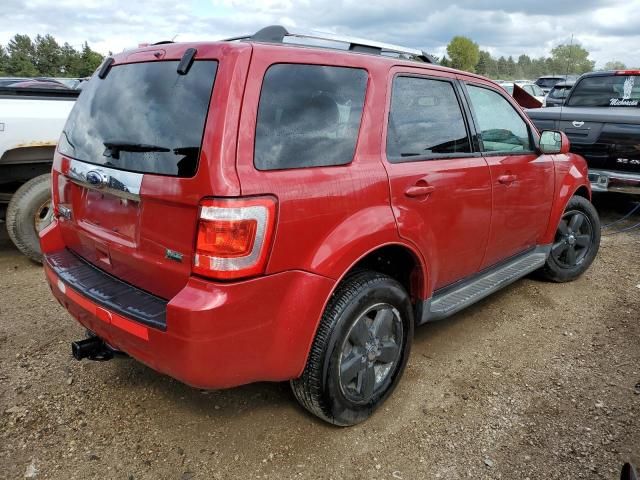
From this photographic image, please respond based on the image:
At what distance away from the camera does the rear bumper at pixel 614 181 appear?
19.1ft

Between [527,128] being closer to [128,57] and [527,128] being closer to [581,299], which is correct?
[581,299]

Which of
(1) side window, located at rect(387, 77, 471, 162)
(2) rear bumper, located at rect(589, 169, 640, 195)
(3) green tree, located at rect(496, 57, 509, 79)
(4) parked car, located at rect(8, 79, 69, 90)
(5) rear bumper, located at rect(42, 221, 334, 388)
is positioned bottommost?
(5) rear bumper, located at rect(42, 221, 334, 388)

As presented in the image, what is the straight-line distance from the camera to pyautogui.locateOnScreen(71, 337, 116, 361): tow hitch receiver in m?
2.54

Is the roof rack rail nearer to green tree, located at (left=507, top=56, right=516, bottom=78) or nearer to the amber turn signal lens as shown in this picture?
the amber turn signal lens

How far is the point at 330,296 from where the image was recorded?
231 centimetres

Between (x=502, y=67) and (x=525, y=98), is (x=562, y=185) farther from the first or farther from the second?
(x=502, y=67)

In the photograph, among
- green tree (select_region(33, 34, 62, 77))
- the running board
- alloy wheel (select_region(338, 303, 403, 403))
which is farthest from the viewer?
green tree (select_region(33, 34, 62, 77))

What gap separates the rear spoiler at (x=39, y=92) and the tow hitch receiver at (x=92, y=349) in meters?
3.16

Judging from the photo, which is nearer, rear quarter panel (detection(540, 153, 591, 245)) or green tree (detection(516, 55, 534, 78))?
rear quarter panel (detection(540, 153, 591, 245))

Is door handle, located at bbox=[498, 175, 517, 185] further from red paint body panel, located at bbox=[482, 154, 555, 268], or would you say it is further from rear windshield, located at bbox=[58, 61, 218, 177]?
rear windshield, located at bbox=[58, 61, 218, 177]

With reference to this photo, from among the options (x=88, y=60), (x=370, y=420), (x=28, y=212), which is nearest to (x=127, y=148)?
(x=370, y=420)

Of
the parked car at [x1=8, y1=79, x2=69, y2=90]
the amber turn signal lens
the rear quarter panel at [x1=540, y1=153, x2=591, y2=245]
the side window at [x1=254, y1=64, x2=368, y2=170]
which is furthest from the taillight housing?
the parked car at [x1=8, y1=79, x2=69, y2=90]

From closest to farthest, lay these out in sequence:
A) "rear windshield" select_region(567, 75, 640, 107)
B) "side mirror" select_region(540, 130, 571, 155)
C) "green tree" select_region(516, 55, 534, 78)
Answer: "side mirror" select_region(540, 130, 571, 155) → "rear windshield" select_region(567, 75, 640, 107) → "green tree" select_region(516, 55, 534, 78)

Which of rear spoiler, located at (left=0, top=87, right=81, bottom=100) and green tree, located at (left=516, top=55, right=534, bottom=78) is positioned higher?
green tree, located at (left=516, top=55, right=534, bottom=78)
